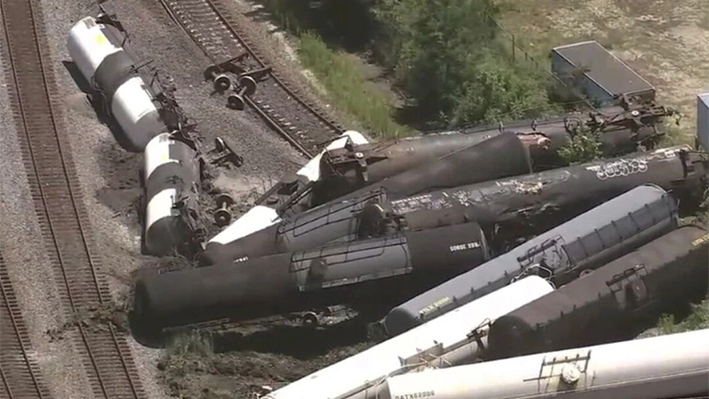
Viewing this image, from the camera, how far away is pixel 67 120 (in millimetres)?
34094

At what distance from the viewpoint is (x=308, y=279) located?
2552cm

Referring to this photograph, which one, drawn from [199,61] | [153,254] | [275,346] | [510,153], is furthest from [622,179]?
[199,61]

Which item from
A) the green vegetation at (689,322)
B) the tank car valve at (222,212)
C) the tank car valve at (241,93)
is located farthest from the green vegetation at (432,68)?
the green vegetation at (689,322)

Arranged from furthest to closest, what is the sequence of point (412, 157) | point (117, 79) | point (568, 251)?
1. point (117, 79)
2. point (412, 157)
3. point (568, 251)

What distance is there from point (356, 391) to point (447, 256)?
4.50 meters

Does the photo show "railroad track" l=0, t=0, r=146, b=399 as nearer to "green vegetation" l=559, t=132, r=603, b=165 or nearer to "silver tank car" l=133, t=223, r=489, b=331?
"silver tank car" l=133, t=223, r=489, b=331

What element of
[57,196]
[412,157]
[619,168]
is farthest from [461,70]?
[57,196]

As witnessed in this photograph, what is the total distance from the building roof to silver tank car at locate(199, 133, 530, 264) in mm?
5732

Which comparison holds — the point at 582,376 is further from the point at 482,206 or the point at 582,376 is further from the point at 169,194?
the point at 169,194

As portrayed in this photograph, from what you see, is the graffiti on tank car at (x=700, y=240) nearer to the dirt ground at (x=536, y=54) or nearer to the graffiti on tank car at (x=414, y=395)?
the dirt ground at (x=536, y=54)

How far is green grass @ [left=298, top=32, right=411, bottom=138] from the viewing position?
112 ft

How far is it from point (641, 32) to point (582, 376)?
19280 millimetres

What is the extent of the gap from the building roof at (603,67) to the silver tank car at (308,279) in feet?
30.9

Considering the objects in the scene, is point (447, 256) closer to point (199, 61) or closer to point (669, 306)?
point (669, 306)
